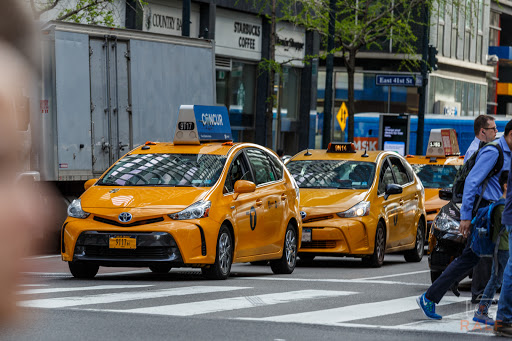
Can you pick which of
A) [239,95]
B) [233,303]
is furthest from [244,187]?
[239,95]

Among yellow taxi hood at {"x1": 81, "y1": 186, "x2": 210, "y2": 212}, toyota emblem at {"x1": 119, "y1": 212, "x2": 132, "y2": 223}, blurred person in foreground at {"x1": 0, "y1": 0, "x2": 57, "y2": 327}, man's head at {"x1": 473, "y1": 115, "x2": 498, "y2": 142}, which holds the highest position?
blurred person in foreground at {"x1": 0, "y1": 0, "x2": 57, "y2": 327}

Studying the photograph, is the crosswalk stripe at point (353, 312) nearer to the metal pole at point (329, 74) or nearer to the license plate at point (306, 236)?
the license plate at point (306, 236)

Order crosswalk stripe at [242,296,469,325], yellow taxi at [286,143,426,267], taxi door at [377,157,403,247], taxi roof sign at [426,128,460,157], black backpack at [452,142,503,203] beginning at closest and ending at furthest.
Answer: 1. crosswalk stripe at [242,296,469,325]
2. black backpack at [452,142,503,203]
3. yellow taxi at [286,143,426,267]
4. taxi door at [377,157,403,247]
5. taxi roof sign at [426,128,460,157]

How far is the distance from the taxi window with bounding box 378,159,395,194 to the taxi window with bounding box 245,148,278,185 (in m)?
3.02

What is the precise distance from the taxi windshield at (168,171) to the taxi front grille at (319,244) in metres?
3.01

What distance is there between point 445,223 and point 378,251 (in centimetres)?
476

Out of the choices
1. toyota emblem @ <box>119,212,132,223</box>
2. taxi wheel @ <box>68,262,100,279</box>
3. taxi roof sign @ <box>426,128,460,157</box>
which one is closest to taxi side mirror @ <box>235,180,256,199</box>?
toyota emblem @ <box>119,212,132,223</box>

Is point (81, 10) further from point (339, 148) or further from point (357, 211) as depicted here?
point (357, 211)

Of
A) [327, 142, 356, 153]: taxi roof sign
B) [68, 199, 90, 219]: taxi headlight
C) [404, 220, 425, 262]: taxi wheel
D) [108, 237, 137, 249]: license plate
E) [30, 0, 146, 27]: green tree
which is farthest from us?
[30, 0, 146, 27]: green tree

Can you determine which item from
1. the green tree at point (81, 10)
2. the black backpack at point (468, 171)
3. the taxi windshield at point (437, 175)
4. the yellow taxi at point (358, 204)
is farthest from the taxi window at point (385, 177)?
the black backpack at point (468, 171)

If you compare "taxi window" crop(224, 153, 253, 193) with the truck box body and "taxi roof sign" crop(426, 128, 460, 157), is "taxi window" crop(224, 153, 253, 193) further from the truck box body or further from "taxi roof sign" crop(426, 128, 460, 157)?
"taxi roof sign" crop(426, 128, 460, 157)

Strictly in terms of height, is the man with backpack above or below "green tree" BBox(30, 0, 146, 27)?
below

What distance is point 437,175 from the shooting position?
21.7 metres

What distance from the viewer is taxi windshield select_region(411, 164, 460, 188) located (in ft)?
70.8
